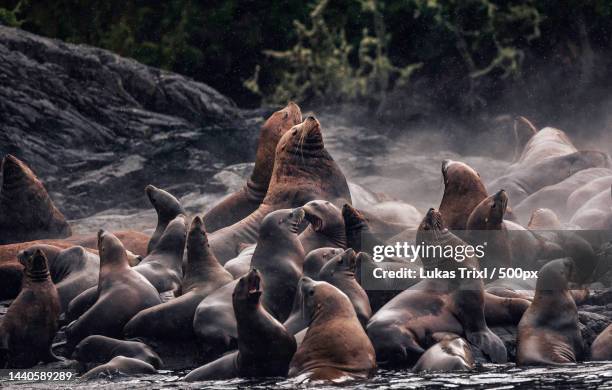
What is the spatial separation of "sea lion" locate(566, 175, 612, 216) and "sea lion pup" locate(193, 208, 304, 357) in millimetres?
4038

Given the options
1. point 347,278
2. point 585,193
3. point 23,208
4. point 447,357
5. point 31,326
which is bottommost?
point 31,326

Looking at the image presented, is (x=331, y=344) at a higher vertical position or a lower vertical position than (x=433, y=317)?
lower

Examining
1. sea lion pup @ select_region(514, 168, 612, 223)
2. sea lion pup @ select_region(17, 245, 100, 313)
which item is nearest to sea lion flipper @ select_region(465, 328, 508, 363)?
sea lion pup @ select_region(17, 245, 100, 313)

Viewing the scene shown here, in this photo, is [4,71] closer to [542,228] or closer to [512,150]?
[512,150]

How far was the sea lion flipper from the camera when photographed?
7430mm

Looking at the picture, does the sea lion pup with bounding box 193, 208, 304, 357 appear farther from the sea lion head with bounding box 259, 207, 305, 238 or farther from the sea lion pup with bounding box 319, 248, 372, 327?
the sea lion pup with bounding box 319, 248, 372, 327

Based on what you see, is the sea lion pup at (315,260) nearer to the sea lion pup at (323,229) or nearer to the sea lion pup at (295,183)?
the sea lion pup at (323,229)

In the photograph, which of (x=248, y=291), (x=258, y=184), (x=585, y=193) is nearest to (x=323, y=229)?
(x=248, y=291)

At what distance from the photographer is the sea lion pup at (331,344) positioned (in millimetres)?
6750

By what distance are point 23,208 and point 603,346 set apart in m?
6.95

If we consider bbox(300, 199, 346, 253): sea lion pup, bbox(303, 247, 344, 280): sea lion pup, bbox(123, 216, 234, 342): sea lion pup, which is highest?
bbox(300, 199, 346, 253): sea lion pup

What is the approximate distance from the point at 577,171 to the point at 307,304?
681cm

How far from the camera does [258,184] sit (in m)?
12.2

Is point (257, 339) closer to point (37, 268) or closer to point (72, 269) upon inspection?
point (37, 268)
